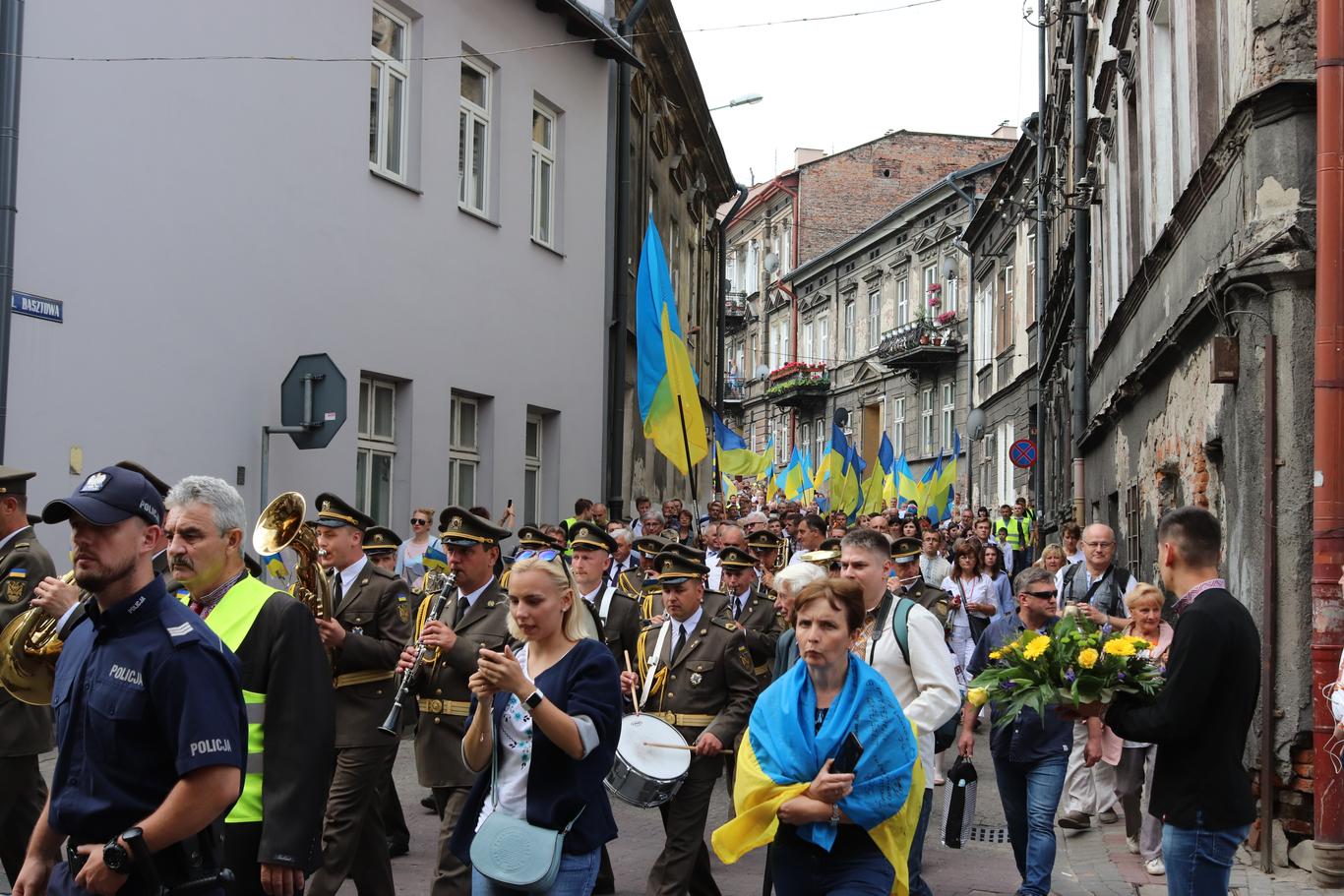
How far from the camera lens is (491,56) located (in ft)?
56.9

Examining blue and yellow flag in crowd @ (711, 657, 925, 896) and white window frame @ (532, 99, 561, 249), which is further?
white window frame @ (532, 99, 561, 249)

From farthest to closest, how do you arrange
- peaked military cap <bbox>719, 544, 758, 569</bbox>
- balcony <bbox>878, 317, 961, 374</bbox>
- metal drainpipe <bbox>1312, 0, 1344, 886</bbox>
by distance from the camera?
balcony <bbox>878, 317, 961, 374</bbox> < peaked military cap <bbox>719, 544, 758, 569</bbox> < metal drainpipe <bbox>1312, 0, 1344, 886</bbox>

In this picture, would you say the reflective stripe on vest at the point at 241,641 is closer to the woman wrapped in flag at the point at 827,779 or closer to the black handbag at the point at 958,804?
the woman wrapped in flag at the point at 827,779

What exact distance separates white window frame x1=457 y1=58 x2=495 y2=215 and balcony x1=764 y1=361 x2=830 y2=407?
1576 inches

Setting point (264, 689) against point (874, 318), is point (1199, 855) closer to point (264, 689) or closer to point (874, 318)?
Result: point (264, 689)

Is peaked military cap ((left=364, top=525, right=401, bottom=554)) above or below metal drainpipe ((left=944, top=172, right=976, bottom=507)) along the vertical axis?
below

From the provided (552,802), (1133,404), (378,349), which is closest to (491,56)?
(378,349)

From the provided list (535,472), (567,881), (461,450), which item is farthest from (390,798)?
(535,472)

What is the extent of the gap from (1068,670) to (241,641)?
2.91m

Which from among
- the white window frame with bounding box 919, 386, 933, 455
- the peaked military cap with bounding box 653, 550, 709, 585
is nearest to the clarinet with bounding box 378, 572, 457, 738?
the peaked military cap with bounding box 653, 550, 709, 585

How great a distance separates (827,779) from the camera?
177 inches

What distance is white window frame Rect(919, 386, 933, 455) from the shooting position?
157 ft

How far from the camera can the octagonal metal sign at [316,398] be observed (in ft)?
41.6

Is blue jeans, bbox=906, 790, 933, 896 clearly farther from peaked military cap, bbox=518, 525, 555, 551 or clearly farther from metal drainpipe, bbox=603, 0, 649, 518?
metal drainpipe, bbox=603, 0, 649, 518
